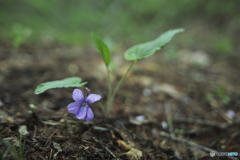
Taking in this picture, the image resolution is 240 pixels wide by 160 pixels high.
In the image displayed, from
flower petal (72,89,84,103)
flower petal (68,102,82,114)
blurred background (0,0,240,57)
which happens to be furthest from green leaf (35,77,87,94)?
blurred background (0,0,240,57)

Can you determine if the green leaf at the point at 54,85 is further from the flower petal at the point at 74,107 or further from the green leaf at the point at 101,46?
the green leaf at the point at 101,46

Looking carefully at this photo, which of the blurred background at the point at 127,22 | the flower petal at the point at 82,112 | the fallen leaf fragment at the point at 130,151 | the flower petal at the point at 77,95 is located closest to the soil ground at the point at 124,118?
the fallen leaf fragment at the point at 130,151

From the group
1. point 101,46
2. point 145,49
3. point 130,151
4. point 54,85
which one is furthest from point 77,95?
point 145,49

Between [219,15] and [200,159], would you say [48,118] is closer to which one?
[200,159]

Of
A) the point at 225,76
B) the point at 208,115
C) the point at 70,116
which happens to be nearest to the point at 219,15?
the point at 225,76

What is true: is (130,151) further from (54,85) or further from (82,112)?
(54,85)
